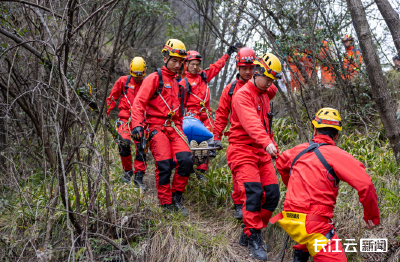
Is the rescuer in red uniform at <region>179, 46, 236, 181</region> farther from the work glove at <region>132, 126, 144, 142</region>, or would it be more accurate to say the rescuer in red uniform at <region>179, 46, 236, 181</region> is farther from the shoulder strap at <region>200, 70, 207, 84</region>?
the work glove at <region>132, 126, 144, 142</region>

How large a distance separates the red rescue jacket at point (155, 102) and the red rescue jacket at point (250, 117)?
1001 mm

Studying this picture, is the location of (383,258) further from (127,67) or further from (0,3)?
(127,67)

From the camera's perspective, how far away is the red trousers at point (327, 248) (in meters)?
2.70

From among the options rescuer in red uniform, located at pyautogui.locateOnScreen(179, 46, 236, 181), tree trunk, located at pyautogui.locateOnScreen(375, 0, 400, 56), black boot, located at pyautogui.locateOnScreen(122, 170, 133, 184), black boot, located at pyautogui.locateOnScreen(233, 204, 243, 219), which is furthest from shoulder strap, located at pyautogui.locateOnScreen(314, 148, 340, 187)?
black boot, located at pyautogui.locateOnScreen(122, 170, 133, 184)

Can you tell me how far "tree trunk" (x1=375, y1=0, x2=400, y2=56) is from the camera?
4.28 meters

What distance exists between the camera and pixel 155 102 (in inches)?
181

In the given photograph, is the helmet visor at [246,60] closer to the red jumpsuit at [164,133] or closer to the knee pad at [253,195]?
the red jumpsuit at [164,133]

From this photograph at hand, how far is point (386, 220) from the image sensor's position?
393cm

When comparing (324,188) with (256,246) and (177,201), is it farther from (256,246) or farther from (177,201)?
(177,201)

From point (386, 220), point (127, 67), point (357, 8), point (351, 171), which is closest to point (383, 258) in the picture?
point (386, 220)

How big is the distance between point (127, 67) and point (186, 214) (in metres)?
7.58

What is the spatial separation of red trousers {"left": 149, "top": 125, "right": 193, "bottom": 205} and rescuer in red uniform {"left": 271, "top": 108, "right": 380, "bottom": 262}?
177cm

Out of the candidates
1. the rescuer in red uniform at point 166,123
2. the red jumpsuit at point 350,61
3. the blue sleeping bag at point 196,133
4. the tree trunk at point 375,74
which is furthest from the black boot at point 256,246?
the red jumpsuit at point 350,61

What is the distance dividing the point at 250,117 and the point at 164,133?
1.36 m
